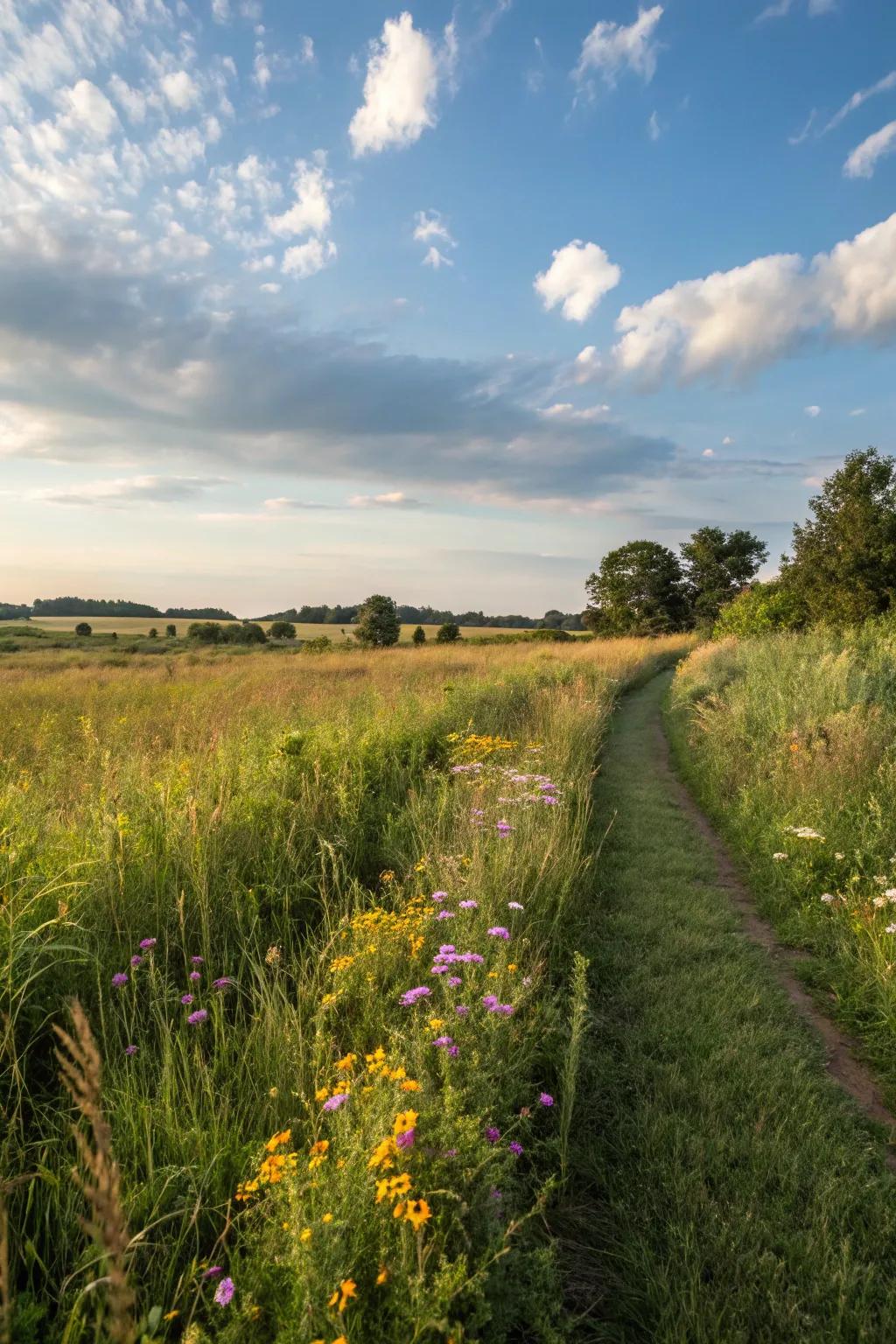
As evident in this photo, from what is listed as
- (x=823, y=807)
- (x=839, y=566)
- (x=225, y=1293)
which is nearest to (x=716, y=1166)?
(x=225, y=1293)

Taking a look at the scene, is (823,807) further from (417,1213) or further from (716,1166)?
(417,1213)

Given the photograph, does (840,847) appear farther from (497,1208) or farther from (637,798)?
(497,1208)

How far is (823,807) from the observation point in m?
6.33

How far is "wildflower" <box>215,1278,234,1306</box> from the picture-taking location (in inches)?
68.7

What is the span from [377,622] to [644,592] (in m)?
23.9

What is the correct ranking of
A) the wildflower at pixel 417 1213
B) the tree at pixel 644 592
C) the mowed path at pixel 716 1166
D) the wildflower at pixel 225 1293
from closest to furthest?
the wildflower at pixel 417 1213 < the wildflower at pixel 225 1293 < the mowed path at pixel 716 1166 < the tree at pixel 644 592

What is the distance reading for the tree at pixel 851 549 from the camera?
79.3 ft

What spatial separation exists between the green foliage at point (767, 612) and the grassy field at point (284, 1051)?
909 inches

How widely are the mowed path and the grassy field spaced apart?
0.82 ft

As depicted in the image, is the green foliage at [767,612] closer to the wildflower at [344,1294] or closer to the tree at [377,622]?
the wildflower at [344,1294]

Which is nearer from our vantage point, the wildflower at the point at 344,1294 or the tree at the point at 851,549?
the wildflower at the point at 344,1294

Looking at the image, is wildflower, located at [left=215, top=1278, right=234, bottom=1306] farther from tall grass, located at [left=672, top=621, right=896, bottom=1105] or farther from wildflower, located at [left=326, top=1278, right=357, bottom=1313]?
tall grass, located at [left=672, top=621, right=896, bottom=1105]

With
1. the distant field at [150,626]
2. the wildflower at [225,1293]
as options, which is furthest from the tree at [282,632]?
the wildflower at [225,1293]

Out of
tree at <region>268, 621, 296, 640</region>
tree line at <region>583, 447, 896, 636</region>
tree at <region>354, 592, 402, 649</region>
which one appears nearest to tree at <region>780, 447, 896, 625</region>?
tree line at <region>583, 447, 896, 636</region>
